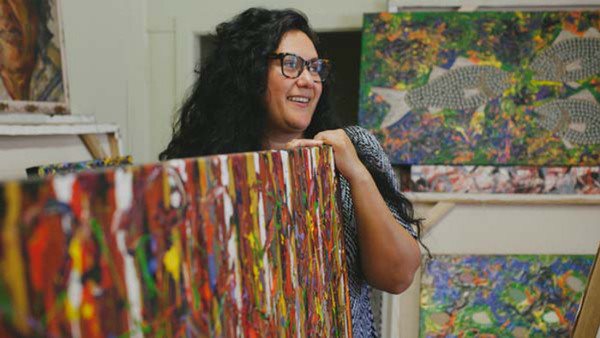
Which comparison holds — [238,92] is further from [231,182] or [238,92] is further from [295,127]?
[231,182]

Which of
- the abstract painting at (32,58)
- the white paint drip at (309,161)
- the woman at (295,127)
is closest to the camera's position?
the white paint drip at (309,161)

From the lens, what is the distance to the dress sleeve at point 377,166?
3.81 ft

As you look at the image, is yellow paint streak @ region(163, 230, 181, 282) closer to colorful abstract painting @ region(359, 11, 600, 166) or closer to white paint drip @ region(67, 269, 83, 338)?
white paint drip @ region(67, 269, 83, 338)

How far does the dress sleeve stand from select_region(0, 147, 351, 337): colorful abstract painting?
56 cm

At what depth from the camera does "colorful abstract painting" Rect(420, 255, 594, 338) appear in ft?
7.89

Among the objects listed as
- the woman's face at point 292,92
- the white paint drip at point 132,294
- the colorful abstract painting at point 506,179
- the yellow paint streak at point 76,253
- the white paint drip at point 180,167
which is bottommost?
the colorful abstract painting at point 506,179

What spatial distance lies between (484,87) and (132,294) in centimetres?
250

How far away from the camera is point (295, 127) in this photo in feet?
4.08

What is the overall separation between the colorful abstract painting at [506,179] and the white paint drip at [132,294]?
2320 millimetres

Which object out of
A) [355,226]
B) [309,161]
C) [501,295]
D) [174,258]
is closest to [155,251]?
[174,258]

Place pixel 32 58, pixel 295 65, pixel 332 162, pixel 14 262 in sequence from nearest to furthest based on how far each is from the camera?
pixel 14 262
pixel 332 162
pixel 295 65
pixel 32 58

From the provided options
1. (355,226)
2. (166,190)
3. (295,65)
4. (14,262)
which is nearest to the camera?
(14,262)

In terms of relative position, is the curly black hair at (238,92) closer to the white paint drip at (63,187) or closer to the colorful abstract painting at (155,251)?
the colorful abstract painting at (155,251)

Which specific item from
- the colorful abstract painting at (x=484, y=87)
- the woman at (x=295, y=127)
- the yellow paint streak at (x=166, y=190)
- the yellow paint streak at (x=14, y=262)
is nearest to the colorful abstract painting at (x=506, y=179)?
the colorful abstract painting at (x=484, y=87)
